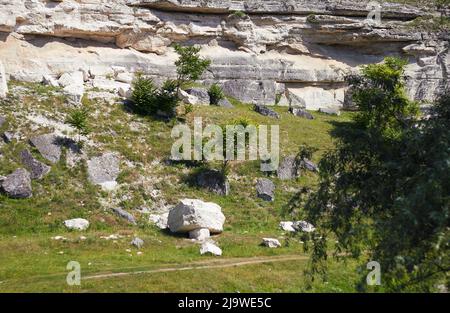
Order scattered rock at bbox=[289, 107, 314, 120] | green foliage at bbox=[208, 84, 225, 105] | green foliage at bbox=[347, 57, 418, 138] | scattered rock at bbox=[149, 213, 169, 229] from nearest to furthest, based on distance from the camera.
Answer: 1. green foliage at bbox=[347, 57, 418, 138]
2. scattered rock at bbox=[149, 213, 169, 229]
3. green foliage at bbox=[208, 84, 225, 105]
4. scattered rock at bbox=[289, 107, 314, 120]

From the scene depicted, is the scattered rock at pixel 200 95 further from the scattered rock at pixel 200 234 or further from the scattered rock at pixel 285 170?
the scattered rock at pixel 200 234

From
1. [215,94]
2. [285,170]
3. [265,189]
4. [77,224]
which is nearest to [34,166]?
[77,224]

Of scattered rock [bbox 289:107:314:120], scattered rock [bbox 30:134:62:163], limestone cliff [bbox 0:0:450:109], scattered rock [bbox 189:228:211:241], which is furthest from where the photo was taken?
scattered rock [bbox 289:107:314:120]

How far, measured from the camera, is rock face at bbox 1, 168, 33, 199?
2967 cm

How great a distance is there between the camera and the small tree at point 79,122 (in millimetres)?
34963

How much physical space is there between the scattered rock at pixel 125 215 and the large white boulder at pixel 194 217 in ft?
8.48

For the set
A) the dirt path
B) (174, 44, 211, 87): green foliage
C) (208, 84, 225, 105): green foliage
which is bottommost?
the dirt path

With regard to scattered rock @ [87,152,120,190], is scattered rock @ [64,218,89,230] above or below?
below

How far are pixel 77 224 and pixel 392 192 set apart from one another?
20505 mm

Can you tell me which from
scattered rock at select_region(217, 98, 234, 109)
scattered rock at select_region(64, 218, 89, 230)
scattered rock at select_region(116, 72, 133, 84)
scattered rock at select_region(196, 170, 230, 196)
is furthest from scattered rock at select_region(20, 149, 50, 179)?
scattered rock at select_region(217, 98, 234, 109)

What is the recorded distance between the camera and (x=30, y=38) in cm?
4866

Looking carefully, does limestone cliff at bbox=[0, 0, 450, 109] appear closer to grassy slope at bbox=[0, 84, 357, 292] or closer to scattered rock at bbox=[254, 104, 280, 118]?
scattered rock at bbox=[254, 104, 280, 118]

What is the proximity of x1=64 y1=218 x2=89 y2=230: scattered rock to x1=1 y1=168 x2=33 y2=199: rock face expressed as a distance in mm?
3469

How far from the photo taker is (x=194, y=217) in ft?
89.6
